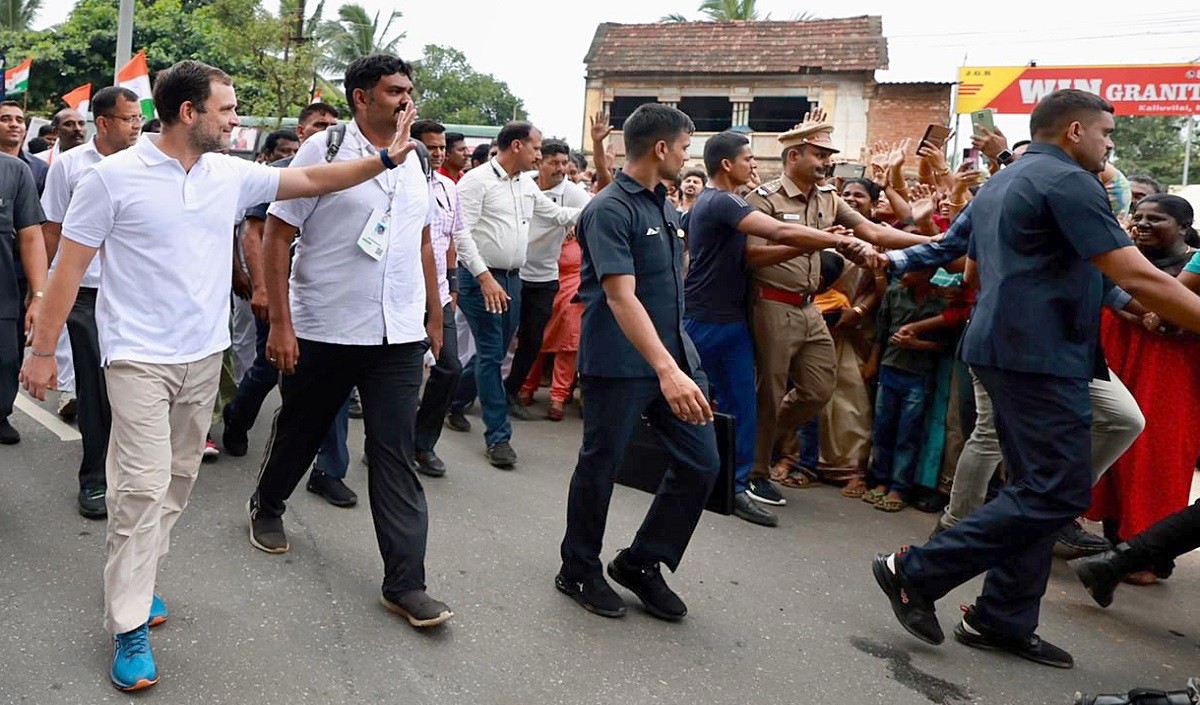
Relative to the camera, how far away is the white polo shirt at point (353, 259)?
11.9 ft

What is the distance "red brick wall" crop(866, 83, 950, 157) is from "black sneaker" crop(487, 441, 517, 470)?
22.4 meters

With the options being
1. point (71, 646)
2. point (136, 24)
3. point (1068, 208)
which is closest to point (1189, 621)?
point (1068, 208)

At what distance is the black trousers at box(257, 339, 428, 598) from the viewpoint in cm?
354

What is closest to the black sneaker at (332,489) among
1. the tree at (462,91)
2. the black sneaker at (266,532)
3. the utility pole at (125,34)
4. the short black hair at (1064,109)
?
the black sneaker at (266,532)

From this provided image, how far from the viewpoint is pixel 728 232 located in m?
5.10

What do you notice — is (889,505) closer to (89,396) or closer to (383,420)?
(383,420)

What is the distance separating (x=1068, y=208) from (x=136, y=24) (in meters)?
28.0

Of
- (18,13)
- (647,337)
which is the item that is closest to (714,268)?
(647,337)

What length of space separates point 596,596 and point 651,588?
0.22 m

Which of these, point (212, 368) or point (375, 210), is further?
point (375, 210)

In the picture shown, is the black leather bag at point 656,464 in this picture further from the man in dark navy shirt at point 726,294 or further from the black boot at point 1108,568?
the black boot at point 1108,568

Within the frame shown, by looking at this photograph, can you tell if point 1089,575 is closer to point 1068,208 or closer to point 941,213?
point 1068,208

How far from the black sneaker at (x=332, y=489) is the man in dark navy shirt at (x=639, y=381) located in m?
1.45

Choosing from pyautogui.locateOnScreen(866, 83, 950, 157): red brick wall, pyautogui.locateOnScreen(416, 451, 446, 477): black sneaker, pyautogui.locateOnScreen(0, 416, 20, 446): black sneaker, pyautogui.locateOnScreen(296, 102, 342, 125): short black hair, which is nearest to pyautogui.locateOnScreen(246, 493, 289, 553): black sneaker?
pyautogui.locateOnScreen(416, 451, 446, 477): black sneaker
